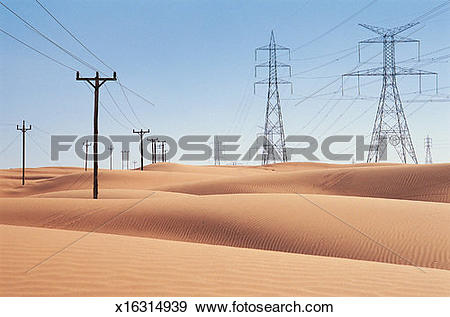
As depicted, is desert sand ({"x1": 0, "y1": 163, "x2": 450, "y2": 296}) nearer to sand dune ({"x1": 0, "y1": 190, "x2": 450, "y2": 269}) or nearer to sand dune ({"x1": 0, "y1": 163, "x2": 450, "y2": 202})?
sand dune ({"x1": 0, "y1": 190, "x2": 450, "y2": 269})

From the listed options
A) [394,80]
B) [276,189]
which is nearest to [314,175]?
[276,189]

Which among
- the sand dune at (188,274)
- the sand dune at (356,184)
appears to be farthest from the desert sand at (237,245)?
the sand dune at (356,184)

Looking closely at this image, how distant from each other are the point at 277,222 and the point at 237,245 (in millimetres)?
1930

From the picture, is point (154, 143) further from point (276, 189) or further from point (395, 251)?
point (395, 251)

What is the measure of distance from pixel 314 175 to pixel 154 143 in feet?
173

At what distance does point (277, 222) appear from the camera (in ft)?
49.6

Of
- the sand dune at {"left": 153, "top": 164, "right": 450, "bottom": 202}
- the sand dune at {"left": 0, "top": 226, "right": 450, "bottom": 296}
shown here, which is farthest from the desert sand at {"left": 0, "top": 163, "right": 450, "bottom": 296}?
the sand dune at {"left": 153, "top": 164, "right": 450, "bottom": 202}

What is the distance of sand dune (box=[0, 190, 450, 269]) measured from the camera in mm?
12359

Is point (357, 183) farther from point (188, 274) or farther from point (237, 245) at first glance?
point (188, 274)

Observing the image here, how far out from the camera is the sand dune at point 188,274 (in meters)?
6.66

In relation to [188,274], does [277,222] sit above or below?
below

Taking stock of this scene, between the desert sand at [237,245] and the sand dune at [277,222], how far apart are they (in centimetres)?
4

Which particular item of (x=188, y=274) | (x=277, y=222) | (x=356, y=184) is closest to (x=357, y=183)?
(x=356, y=184)

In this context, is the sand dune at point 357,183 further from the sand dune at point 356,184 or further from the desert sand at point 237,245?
the desert sand at point 237,245
